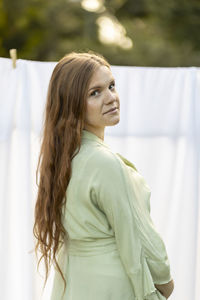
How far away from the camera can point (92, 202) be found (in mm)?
1685

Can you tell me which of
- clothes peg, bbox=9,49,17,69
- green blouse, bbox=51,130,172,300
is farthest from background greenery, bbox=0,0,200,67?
green blouse, bbox=51,130,172,300

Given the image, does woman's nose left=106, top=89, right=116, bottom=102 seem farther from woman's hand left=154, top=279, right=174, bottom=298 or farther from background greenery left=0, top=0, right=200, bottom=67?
background greenery left=0, top=0, right=200, bottom=67

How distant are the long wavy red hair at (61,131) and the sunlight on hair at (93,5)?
393 inches

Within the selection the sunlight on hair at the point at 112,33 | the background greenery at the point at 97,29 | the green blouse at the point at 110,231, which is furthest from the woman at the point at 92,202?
the sunlight on hair at the point at 112,33

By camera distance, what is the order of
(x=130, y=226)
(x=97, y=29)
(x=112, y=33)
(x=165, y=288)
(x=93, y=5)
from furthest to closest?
1. (x=93, y=5)
2. (x=97, y=29)
3. (x=112, y=33)
4. (x=165, y=288)
5. (x=130, y=226)

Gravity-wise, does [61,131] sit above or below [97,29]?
below

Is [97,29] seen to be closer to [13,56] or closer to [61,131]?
[13,56]

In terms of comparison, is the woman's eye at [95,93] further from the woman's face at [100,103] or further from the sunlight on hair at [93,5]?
the sunlight on hair at [93,5]

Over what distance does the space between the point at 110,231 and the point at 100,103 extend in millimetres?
390

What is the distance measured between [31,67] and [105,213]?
91 cm

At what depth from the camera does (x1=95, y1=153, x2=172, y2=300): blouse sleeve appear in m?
1.65

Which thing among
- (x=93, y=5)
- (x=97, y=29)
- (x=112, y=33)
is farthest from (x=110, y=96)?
(x=93, y=5)

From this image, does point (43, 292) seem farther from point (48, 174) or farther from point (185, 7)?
point (185, 7)

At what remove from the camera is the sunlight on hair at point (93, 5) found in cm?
1150
